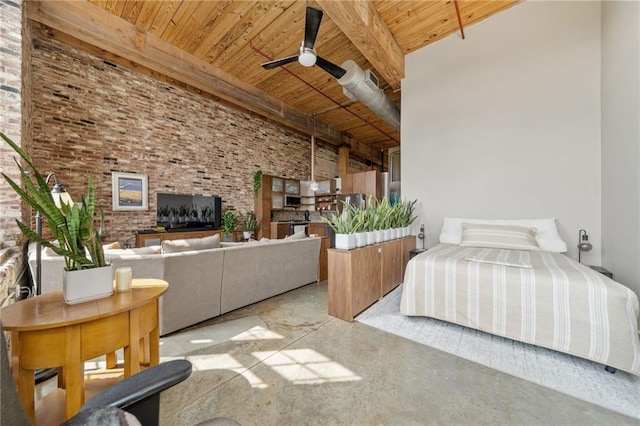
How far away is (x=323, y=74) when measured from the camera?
4656mm

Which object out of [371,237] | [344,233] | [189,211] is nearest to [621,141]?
[371,237]

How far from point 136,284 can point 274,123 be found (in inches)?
247

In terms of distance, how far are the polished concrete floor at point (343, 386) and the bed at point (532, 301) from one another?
44cm

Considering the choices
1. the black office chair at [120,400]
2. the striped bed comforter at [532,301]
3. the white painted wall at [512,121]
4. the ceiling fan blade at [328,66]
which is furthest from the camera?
the ceiling fan blade at [328,66]

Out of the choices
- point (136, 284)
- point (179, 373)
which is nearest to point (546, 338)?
point (179, 373)

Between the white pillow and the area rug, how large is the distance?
4.87ft

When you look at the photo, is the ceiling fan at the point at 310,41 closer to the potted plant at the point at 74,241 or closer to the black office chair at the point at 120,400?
the potted plant at the point at 74,241

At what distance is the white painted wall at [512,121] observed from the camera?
2971 millimetres

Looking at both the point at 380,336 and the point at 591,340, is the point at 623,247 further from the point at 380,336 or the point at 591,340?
the point at 380,336

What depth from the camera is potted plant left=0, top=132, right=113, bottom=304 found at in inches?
44.1

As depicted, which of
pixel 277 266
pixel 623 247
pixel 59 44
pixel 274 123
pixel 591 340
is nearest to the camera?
pixel 591 340

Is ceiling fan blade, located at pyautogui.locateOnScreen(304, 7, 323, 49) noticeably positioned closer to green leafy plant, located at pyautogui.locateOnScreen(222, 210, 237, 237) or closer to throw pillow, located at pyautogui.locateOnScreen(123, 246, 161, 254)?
throw pillow, located at pyautogui.locateOnScreen(123, 246, 161, 254)

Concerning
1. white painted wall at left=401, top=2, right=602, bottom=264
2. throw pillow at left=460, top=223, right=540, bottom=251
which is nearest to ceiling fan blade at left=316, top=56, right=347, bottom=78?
white painted wall at left=401, top=2, right=602, bottom=264

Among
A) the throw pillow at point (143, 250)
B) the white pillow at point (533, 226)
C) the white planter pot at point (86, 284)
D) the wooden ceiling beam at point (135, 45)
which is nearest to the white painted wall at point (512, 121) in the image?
the white pillow at point (533, 226)
